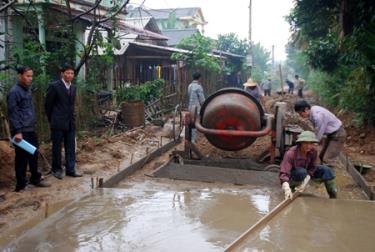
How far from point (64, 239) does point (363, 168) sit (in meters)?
6.08

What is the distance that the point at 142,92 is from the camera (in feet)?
48.4

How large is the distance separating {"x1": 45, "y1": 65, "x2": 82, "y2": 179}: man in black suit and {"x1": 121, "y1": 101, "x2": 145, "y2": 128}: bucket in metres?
5.06

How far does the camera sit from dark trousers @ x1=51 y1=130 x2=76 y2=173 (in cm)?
735

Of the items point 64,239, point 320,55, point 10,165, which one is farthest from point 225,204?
point 320,55

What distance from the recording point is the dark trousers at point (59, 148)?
7348 millimetres

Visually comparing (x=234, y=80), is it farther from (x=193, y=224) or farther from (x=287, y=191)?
(x=193, y=224)

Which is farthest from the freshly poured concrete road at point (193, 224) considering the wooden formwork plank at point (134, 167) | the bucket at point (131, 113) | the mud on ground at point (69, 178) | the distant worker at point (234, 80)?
the distant worker at point (234, 80)

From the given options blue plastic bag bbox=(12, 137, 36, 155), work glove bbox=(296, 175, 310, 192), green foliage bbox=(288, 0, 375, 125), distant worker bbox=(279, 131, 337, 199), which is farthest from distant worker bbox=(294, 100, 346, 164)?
blue plastic bag bbox=(12, 137, 36, 155)

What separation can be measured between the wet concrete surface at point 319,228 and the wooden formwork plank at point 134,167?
303cm

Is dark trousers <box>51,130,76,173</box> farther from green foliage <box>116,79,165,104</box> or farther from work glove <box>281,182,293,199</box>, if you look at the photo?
green foliage <box>116,79,165,104</box>

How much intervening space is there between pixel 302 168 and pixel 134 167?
3564 millimetres

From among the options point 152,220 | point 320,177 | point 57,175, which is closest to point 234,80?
point 57,175

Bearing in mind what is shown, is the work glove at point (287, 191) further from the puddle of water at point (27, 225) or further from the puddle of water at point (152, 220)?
the puddle of water at point (27, 225)

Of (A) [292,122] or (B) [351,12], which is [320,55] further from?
(A) [292,122]
